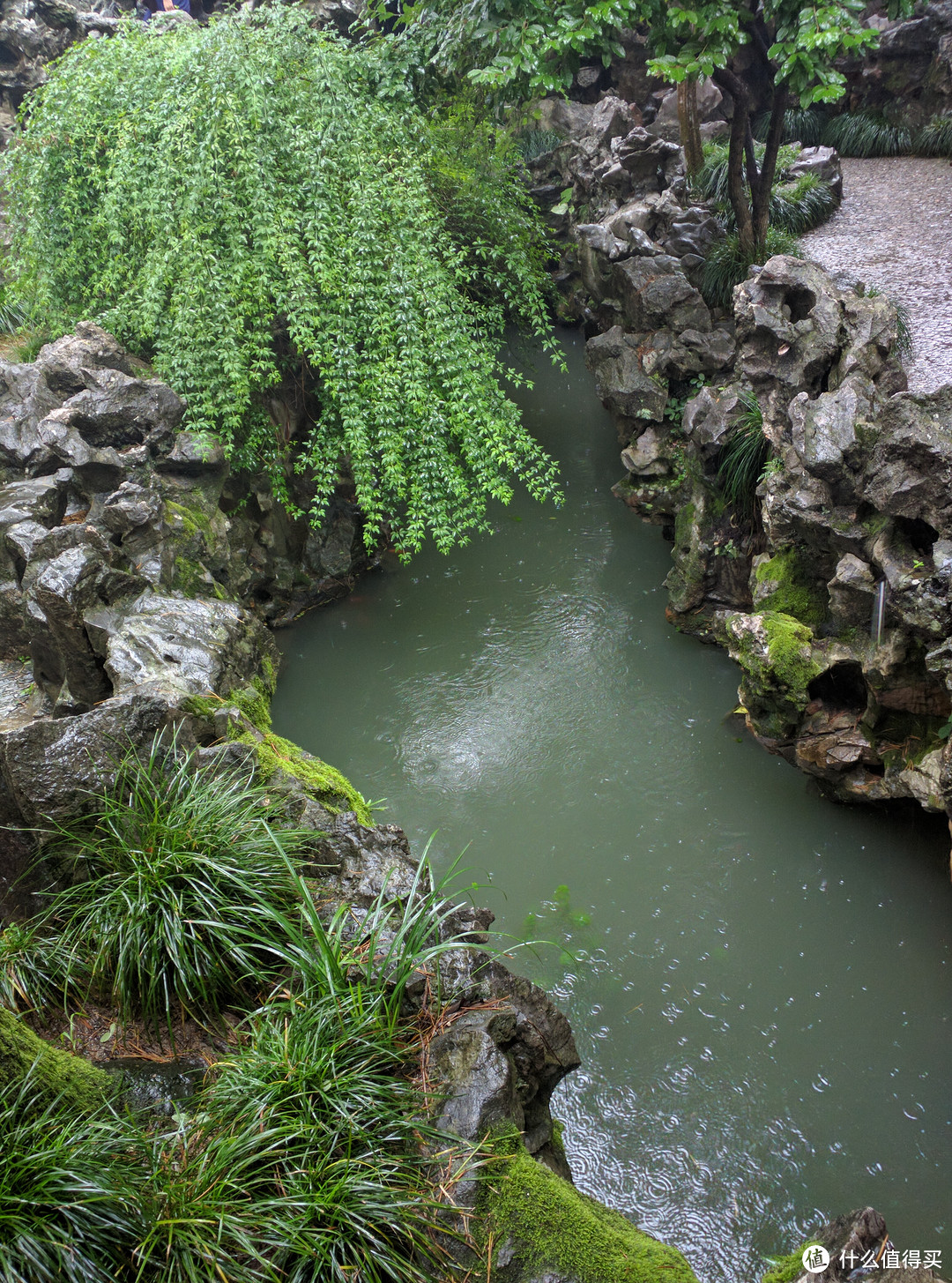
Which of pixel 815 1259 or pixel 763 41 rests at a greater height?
pixel 763 41

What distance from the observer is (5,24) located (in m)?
13.3

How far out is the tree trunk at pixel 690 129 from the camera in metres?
9.77

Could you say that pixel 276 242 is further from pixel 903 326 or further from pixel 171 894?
pixel 171 894

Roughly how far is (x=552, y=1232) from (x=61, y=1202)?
1.34 m

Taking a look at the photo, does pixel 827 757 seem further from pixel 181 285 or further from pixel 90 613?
pixel 181 285

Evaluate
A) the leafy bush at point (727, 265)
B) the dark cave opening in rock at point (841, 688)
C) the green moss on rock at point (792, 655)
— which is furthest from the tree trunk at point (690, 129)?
the dark cave opening in rock at point (841, 688)

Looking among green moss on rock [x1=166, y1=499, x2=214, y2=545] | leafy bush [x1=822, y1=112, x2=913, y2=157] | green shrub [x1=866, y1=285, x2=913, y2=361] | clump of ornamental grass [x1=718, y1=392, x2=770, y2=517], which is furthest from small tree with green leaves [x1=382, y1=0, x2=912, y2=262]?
green moss on rock [x1=166, y1=499, x2=214, y2=545]

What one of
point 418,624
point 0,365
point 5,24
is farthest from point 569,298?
point 5,24

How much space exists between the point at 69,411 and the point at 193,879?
5.12 metres

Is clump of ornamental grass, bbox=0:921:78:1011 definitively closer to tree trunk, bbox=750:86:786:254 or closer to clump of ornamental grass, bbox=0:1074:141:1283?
clump of ornamental grass, bbox=0:1074:141:1283

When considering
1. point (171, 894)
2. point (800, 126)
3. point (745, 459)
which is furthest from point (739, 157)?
point (171, 894)

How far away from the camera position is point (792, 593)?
6.18 meters

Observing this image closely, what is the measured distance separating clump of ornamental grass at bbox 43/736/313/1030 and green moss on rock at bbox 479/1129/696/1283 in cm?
109

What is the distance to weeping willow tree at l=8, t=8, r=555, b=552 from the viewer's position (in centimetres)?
675
